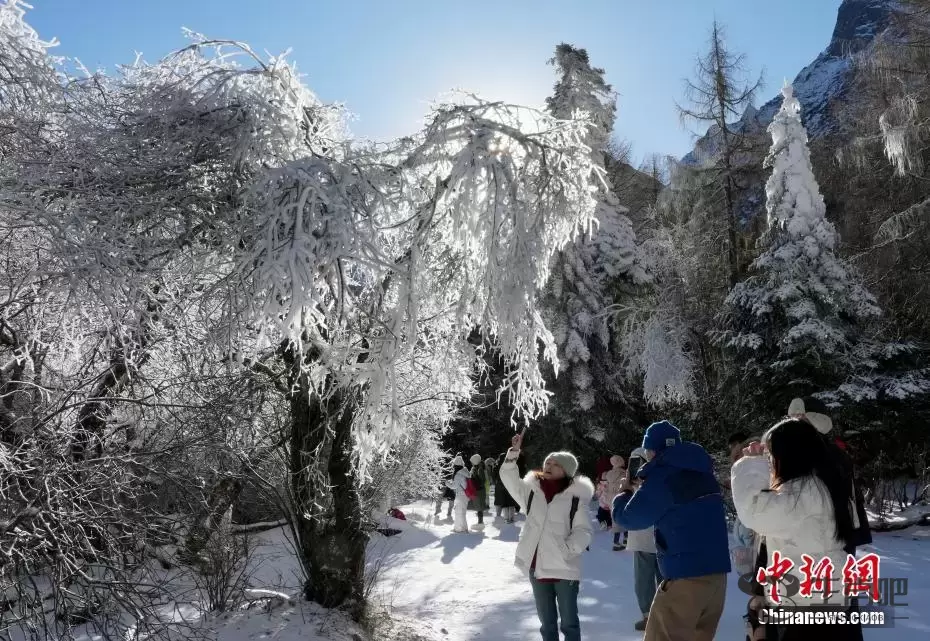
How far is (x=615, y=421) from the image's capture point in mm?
18219

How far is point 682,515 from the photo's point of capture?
3.62 meters

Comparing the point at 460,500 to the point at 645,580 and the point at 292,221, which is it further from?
the point at 292,221

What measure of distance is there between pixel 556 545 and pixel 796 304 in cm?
1115

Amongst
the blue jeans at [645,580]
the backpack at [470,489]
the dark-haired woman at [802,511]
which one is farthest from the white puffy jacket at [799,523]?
the backpack at [470,489]

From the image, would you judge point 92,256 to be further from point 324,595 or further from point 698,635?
point 698,635

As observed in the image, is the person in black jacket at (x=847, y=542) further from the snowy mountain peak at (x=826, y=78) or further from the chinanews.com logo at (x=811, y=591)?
the snowy mountain peak at (x=826, y=78)

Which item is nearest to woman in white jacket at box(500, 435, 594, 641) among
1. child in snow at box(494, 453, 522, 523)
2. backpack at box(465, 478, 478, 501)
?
backpack at box(465, 478, 478, 501)

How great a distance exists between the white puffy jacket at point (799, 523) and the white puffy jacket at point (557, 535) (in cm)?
162

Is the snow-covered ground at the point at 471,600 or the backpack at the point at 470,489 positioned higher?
the backpack at the point at 470,489

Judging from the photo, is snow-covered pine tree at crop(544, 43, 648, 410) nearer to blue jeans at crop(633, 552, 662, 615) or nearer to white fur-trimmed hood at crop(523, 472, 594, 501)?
blue jeans at crop(633, 552, 662, 615)

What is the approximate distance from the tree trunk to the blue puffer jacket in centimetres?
296

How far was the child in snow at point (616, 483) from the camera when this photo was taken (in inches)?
394

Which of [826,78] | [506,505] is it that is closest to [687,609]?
[506,505]

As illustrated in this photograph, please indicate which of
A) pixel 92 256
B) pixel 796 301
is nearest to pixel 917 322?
pixel 796 301
